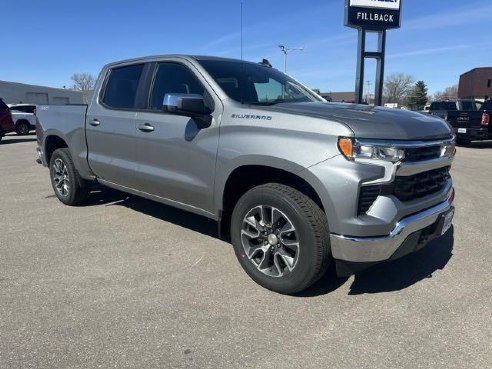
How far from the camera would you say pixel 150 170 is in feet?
15.3

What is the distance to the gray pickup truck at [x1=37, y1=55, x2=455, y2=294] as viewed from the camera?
10.3 feet

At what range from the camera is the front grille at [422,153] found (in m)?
3.26

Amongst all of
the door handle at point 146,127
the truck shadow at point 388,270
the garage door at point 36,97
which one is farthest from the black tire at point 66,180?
the garage door at point 36,97

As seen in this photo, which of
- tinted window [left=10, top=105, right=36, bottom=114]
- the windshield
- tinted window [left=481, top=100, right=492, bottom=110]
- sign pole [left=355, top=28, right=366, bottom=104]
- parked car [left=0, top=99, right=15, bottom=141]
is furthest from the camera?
tinted window [left=10, top=105, right=36, bottom=114]

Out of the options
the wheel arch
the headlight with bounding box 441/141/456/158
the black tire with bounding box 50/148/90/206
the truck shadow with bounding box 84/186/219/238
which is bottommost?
the truck shadow with bounding box 84/186/219/238

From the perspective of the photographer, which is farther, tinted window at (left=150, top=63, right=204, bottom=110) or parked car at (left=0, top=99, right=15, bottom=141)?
parked car at (left=0, top=99, right=15, bottom=141)

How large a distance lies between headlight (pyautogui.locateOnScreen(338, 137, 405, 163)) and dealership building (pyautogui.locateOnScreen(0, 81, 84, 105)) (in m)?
50.3

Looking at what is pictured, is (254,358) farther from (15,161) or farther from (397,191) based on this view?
(15,161)

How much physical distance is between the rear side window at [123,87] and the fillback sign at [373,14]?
52.5 ft

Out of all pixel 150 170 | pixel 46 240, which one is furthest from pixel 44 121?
pixel 150 170

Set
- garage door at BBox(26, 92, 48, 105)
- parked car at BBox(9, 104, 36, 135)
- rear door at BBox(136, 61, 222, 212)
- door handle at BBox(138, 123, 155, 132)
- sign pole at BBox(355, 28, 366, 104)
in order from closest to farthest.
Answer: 1. rear door at BBox(136, 61, 222, 212)
2. door handle at BBox(138, 123, 155, 132)
3. sign pole at BBox(355, 28, 366, 104)
4. parked car at BBox(9, 104, 36, 135)
5. garage door at BBox(26, 92, 48, 105)

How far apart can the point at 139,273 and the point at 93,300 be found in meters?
0.60

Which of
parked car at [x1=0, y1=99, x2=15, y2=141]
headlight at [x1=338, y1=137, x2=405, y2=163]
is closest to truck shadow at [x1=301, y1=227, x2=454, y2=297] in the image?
headlight at [x1=338, y1=137, x2=405, y2=163]

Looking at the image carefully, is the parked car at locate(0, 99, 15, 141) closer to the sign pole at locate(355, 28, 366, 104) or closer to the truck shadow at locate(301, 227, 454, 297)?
the sign pole at locate(355, 28, 366, 104)
